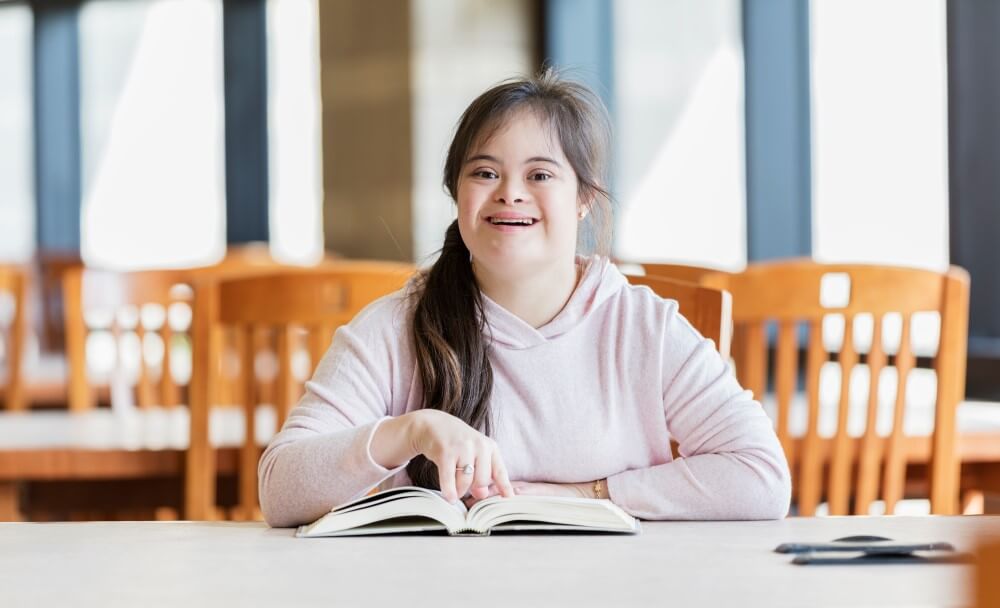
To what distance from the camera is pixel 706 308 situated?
160cm

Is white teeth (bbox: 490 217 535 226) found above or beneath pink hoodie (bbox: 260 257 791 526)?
above

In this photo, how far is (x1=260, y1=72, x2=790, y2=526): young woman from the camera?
140 centimetres

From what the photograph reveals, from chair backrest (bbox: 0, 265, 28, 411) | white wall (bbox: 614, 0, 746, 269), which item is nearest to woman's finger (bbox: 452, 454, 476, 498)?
chair backrest (bbox: 0, 265, 28, 411)

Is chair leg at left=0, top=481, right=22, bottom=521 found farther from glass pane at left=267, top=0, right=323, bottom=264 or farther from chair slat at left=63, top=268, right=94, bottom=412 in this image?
glass pane at left=267, top=0, right=323, bottom=264

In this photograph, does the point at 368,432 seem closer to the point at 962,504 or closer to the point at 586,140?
the point at 586,140

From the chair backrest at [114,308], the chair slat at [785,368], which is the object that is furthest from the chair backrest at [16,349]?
the chair slat at [785,368]

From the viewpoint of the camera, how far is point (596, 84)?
464 cm

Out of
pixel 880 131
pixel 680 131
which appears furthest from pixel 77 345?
pixel 680 131

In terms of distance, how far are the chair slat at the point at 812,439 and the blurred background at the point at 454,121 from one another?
0.52m

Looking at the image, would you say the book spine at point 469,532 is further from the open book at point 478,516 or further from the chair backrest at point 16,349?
the chair backrest at point 16,349

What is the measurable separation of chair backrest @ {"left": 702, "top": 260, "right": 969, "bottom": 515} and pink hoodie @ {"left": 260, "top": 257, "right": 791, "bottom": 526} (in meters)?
0.39

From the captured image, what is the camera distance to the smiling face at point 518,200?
1.45 metres

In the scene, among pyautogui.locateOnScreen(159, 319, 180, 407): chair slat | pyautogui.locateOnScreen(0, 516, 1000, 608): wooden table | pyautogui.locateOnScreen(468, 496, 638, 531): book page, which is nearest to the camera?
pyautogui.locateOnScreen(0, 516, 1000, 608): wooden table

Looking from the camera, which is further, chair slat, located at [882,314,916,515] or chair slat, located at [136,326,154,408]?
chair slat, located at [136,326,154,408]
